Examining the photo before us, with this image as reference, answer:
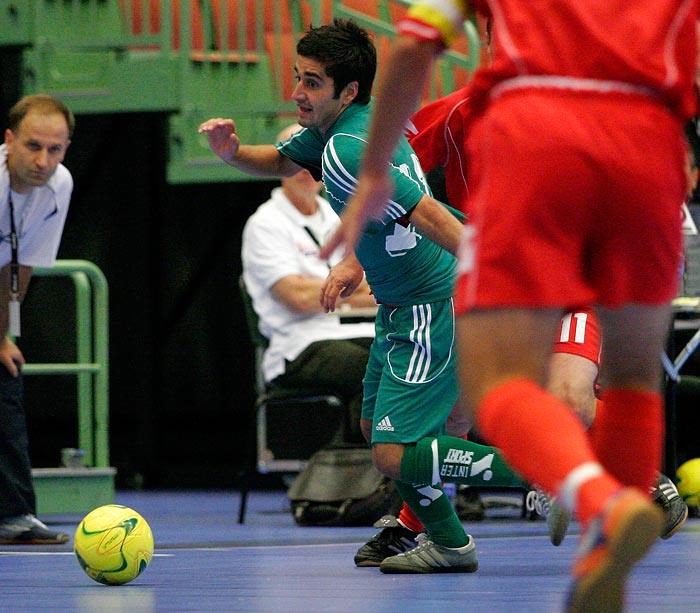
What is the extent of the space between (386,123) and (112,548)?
6.38 feet

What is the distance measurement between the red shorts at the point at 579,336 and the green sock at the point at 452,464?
16.6 inches

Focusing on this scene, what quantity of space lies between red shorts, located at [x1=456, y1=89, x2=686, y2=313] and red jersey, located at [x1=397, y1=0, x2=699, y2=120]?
33mm

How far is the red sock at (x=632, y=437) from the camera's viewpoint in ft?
7.97

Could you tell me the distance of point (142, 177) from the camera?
9.58m

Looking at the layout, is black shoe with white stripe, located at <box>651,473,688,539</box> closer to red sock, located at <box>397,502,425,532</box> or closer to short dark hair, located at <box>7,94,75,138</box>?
red sock, located at <box>397,502,425,532</box>

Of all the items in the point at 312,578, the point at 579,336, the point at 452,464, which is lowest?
the point at 312,578

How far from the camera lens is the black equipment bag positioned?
6.38 m

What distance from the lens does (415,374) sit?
4.24 m

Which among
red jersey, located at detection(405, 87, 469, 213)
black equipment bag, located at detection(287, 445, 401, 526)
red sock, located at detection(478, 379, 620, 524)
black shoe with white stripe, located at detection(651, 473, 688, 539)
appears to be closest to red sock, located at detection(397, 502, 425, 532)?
black shoe with white stripe, located at detection(651, 473, 688, 539)

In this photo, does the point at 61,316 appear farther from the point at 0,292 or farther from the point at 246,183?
the point at 0,292

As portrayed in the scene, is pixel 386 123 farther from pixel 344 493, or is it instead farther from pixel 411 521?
pixel 344 493

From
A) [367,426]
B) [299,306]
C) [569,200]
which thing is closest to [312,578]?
[367,426]

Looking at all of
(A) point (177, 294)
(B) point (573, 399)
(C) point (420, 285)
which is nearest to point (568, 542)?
(B) point (573, 399)

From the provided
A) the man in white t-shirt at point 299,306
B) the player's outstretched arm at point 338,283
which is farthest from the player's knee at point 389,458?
the man in white t-shirt at point 299,306
